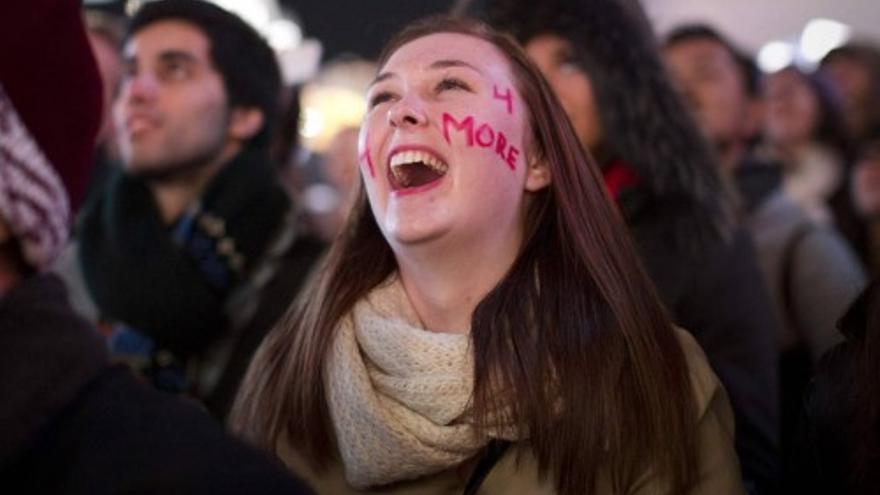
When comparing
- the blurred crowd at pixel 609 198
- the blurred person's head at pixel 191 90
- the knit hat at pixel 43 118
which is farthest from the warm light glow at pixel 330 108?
the knit hat at pixel 43 118

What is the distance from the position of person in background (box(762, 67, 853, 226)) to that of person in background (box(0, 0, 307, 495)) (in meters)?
3.46

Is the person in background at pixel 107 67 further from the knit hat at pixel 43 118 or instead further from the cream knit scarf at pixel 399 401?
the knit hat at pixel 43 118

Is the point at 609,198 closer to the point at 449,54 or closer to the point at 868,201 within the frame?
the point at 449,54

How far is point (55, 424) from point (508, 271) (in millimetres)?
1146

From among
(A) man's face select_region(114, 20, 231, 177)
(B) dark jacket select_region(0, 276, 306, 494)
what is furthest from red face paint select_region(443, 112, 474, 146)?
(A) man's face select_region(114, 20, 231, 177)

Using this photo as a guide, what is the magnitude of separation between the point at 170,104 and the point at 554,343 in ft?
5.62

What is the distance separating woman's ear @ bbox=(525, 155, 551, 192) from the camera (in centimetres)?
259

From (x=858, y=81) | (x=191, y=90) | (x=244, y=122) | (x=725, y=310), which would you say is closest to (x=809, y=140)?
(x=858, y=81)

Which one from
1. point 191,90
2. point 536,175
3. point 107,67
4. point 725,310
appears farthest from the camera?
point 107,67

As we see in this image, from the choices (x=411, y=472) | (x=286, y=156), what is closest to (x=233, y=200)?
(x=286, y=156)

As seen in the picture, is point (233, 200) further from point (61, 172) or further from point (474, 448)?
point (61, 172)

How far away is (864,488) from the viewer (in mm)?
2152

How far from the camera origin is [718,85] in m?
4.34

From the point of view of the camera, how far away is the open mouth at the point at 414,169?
2463 mm
